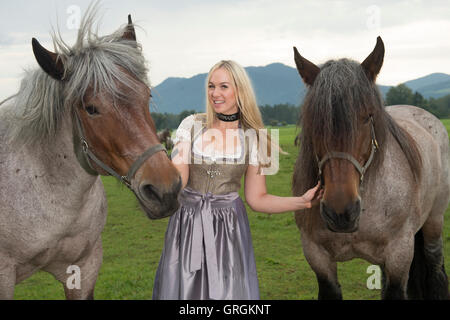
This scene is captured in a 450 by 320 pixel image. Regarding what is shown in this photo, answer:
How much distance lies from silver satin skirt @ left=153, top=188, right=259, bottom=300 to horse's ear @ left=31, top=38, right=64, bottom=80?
49.2 inches

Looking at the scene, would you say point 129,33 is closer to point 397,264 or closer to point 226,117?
point 226,117

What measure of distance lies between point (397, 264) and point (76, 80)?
124 inches

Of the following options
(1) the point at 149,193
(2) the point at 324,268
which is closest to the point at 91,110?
(1) the point at 149,193

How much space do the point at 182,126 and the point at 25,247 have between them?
4.88 ft

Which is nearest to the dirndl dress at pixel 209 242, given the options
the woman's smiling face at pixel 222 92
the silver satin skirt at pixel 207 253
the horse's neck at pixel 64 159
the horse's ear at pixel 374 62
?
the silver satin skirt at pixel 207 253

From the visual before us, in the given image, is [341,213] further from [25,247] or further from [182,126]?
[25,247]

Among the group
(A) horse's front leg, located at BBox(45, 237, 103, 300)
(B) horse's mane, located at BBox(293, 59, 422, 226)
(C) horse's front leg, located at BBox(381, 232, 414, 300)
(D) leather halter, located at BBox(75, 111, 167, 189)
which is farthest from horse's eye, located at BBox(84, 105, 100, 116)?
(C) horse's front leg, located at BBox(381, 232, 414, 300)

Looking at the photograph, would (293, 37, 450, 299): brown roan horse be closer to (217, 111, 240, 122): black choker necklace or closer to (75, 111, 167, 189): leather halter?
(217, 111, 240, 122): black choker necklace

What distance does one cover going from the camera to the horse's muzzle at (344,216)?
111 inches

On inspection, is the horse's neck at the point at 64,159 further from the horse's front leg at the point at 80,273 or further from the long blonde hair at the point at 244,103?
the long blonde hair at the point at 244,103

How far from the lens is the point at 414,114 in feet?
18.7

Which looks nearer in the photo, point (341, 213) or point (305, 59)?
point (341, 213)

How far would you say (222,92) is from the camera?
10.0 ft

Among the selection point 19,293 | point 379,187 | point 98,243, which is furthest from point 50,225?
point 19,293
